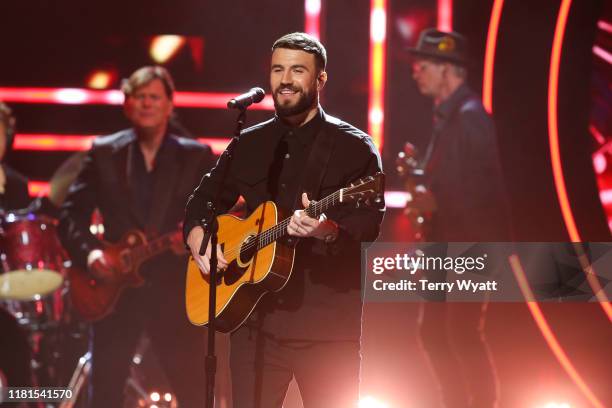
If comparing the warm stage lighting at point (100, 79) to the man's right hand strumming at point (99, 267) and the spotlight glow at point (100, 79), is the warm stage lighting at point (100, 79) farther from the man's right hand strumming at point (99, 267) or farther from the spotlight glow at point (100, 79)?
the man's right hand strumming at point (99, 267)

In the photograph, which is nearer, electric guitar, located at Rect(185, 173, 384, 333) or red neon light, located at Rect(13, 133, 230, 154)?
electric guitar, located at Rect(185, 173, 384, 333)

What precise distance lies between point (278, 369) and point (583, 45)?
3190 millimetres

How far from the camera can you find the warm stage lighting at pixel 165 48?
520 cm

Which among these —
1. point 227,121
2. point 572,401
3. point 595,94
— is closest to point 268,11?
point 227,121

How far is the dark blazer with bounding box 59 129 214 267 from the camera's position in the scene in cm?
515

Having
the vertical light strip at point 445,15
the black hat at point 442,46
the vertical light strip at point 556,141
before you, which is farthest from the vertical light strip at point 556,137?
the vertical light strip at point 445,15

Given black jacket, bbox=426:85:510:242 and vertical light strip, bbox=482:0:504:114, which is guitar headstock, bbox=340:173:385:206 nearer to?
black jacket, bbox=426:85:510:242

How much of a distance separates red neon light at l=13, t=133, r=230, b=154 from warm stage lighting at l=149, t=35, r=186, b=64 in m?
0.57

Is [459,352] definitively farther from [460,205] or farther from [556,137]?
[556,137]

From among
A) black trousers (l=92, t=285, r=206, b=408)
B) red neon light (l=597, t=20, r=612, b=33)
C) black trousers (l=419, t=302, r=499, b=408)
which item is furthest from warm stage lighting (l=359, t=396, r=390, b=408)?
red neon light (l=597, t=20, r=612, b=33)

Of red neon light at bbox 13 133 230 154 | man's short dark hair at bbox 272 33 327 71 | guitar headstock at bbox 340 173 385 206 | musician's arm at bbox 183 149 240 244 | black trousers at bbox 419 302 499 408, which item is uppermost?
red neon light at bbox 13 133 230 154

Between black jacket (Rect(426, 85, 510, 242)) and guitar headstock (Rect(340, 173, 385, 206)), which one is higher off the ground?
black jacket (Rect(426, 85, 510, 242))

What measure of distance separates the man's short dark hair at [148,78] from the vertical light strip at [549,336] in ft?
7.99

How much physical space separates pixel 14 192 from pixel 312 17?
2.22 metres
